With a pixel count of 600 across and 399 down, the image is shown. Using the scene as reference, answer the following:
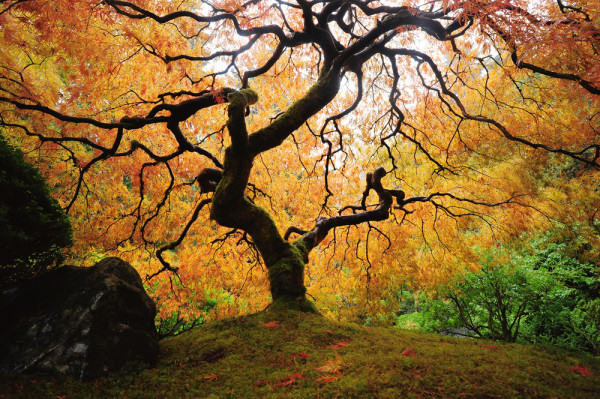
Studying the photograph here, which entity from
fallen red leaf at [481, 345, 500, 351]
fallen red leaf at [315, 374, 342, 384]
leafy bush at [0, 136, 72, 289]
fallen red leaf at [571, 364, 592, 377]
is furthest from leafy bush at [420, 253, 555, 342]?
leafy bush at [0, 136, 72, 289]

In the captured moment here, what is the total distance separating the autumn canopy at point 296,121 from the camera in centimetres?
294

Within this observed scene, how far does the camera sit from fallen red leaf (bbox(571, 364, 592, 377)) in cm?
168

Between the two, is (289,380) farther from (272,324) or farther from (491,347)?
(491,347)

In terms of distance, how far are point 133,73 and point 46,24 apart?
1.07 m

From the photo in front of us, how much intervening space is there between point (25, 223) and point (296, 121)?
7.80 ft

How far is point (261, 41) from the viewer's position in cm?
488

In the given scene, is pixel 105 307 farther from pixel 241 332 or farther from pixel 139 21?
pixel 139 21

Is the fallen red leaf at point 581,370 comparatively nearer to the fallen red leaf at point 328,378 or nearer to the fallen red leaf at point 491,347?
the fallen red leaf at point 491,347

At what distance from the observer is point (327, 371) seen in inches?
63.6

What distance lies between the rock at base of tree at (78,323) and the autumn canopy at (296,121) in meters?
1.07

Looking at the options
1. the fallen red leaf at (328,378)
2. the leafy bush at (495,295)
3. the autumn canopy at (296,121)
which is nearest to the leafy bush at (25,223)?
the autumn canopy at (296,121)

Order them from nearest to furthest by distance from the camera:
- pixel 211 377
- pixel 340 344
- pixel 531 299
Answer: pixel 211 377, pixel 340 344, pixel 531 299

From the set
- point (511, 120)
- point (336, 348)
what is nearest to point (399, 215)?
point (511, 120)

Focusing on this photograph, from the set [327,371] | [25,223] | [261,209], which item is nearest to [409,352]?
[327,371]
